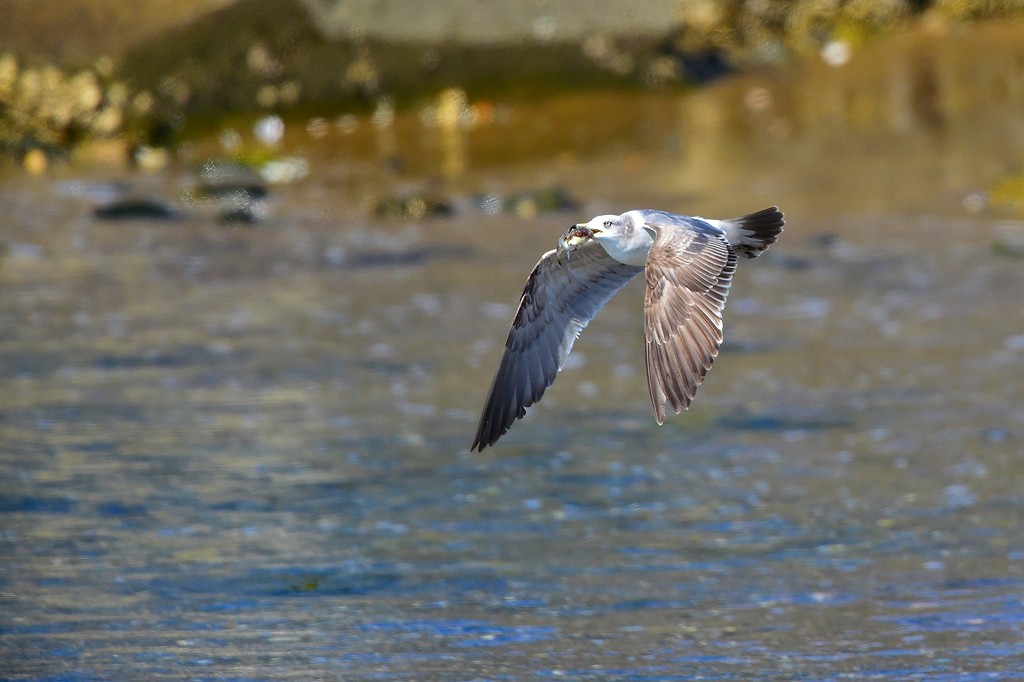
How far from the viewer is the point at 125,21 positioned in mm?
13297

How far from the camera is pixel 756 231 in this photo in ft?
17.8

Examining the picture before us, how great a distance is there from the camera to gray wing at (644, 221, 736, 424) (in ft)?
16.3

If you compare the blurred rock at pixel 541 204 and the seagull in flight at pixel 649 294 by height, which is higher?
the blurred rock at pixel 541 204

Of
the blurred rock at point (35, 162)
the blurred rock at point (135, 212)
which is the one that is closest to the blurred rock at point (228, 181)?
the blurred rock at point (135, 212)

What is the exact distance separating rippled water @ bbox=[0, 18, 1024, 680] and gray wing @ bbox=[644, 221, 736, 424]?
3.27 feet

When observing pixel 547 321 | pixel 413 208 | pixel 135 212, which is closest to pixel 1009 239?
pixel 413 208

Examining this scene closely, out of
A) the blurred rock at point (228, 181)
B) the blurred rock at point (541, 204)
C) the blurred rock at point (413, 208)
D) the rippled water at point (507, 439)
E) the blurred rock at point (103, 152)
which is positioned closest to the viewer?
the rippled water at point (507, 439)

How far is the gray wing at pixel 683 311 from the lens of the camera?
498cm

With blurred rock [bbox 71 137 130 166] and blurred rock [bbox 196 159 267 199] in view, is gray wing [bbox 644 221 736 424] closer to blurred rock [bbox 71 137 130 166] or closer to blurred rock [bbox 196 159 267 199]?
blurred rock [bbox 196 159 267 199]

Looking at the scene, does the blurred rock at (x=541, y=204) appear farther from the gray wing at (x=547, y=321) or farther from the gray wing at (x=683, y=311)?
the gray wing at (x=683, y=311)

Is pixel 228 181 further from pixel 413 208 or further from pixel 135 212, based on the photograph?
pixel 413 208

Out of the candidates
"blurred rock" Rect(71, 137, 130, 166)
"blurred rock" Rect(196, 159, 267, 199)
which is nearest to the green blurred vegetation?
"blurred rock" Rect(71, 137, 130, 166)

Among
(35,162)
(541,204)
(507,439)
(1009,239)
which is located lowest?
(507,439)

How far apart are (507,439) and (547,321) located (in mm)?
1767
